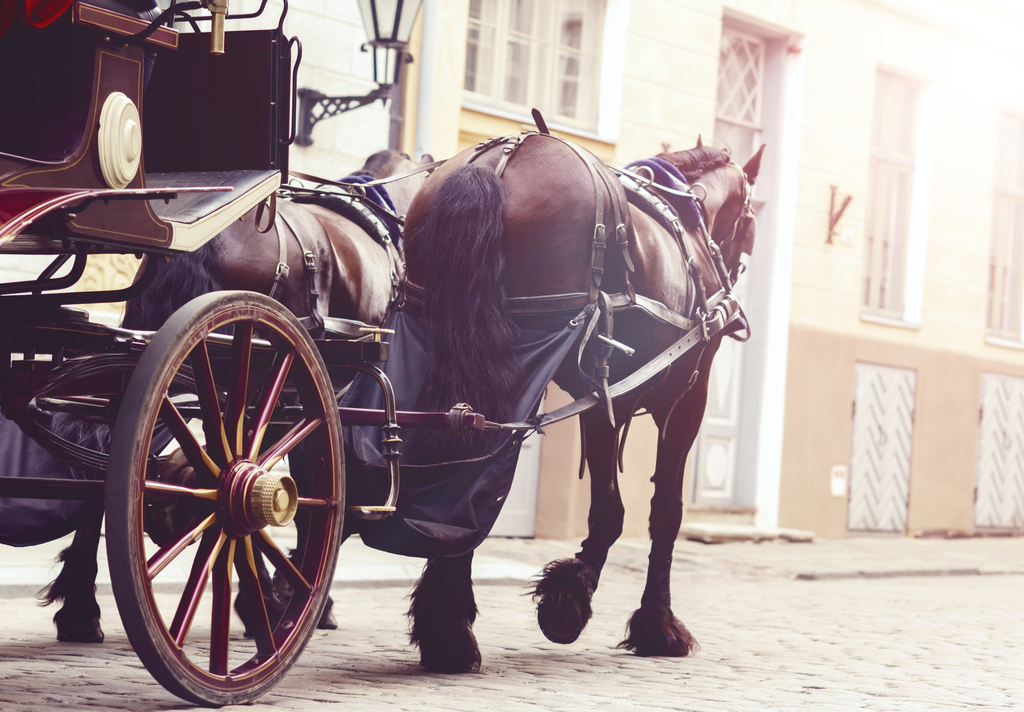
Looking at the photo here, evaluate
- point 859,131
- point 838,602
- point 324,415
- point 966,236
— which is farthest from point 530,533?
point 324,415

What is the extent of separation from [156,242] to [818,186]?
1070cm

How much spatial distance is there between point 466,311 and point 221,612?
1489 millimetres

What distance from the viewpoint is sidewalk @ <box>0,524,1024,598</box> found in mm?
7328

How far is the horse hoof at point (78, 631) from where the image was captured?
5.04 metres

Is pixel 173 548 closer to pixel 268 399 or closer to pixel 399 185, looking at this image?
pixel 268 399

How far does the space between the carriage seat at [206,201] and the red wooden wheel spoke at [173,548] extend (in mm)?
692

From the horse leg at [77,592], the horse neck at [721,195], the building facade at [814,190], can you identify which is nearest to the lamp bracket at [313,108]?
the building facade at [814,190]

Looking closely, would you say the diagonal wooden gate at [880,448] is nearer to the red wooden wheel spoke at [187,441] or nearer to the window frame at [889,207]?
the window frame at [889,207]

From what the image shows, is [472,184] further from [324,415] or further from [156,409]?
[156,409]

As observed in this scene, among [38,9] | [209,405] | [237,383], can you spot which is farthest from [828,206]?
[38,9]

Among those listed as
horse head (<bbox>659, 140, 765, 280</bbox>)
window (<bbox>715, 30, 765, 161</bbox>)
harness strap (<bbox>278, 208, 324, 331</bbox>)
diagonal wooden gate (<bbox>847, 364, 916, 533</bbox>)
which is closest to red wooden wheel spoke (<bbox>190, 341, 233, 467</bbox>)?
harness strap (<bbox>278, 208, 324, 331</bbox>)

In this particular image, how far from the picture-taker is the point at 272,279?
5105 mm

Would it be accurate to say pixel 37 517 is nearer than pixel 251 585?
No

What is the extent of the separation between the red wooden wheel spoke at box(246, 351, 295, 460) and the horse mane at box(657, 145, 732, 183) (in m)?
3.02
